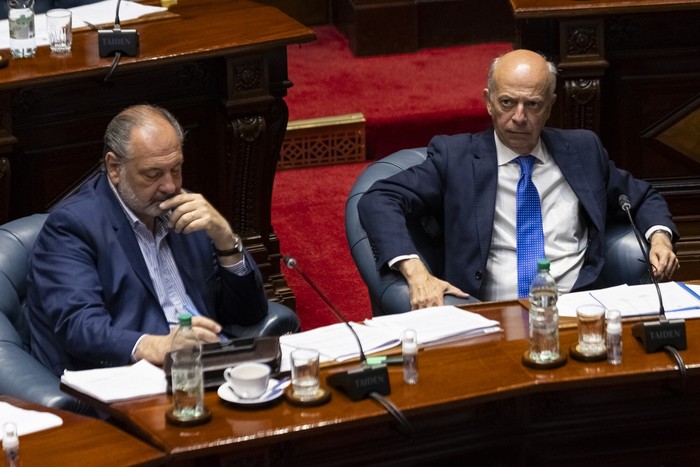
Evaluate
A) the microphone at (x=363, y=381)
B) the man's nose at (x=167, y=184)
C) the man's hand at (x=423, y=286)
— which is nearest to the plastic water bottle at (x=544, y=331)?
the microphone at (x=363, y=381)

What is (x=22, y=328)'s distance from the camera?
11.5ft

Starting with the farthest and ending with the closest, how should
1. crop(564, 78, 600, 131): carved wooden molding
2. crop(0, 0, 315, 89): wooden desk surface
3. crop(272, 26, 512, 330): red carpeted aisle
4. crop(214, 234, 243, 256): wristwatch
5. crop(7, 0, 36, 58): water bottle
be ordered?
crop(272, 26, 512, 330): red carpeted aisle, crop(564, 78, 600, 131): carved wooden molding, crop(7, 0, 36, 58): water bottle, crop(0, 0, 315, 89): wooden desk surface, crop(214, 234, 243, 256): wristwatch

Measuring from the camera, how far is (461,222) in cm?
383

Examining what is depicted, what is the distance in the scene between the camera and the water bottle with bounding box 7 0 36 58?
4457mm

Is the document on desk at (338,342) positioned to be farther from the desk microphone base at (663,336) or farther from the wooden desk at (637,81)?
the wooden desk at (637,81)

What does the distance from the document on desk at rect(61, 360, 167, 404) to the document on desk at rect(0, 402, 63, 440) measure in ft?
0.31

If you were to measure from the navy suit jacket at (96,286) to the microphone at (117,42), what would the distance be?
3.33 ft

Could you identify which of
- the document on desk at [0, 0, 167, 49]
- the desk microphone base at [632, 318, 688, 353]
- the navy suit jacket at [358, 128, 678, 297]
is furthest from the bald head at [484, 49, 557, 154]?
the document on desk at [0, 0, 167, 49]

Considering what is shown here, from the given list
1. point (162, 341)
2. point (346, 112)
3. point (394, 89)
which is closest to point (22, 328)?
point (162, 341)

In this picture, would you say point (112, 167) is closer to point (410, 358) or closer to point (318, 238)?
point (410, 358)

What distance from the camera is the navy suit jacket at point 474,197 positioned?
3789mm

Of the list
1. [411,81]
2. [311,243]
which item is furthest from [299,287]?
[411,81]

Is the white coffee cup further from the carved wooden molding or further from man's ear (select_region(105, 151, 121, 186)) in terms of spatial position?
the carved wooden molding

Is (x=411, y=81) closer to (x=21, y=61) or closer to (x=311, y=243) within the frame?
(x=311, y=243)
